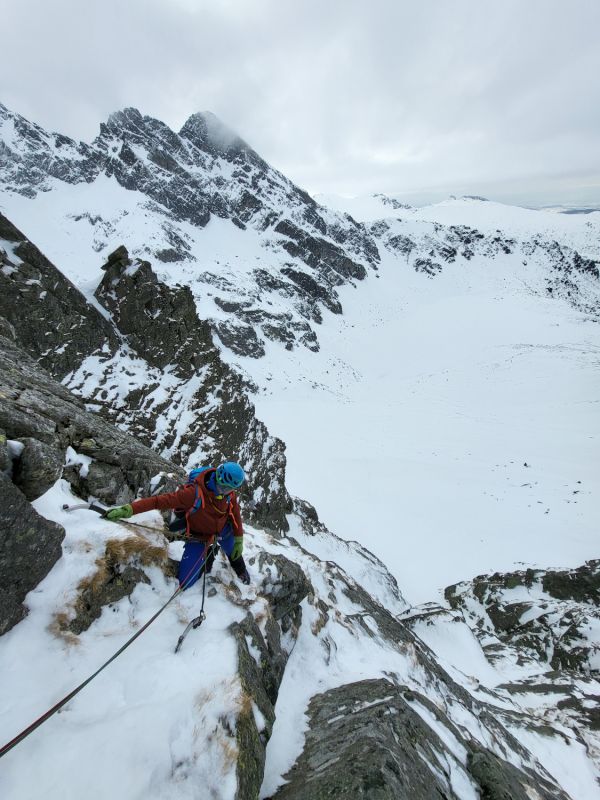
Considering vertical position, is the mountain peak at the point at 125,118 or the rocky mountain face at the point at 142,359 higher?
the mountain peak at the point at 125,118

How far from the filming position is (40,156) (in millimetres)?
89938

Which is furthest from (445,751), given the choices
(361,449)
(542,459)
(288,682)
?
(542,459)

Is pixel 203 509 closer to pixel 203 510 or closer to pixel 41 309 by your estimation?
pixel 203 510

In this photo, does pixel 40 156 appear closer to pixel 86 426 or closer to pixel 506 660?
pixel 86 426

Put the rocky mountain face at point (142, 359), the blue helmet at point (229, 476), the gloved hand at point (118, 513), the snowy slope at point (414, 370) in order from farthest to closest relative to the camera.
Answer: the snowy slope at point (414, 370)
the rocky mountain face at point (142, 359)
the blue helmet at point (229, 476)
the gloved hand at point (118, 513)

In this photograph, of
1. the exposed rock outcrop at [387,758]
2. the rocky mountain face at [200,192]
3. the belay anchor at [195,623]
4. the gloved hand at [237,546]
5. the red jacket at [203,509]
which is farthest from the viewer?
the rocky mountain face at [200,192]

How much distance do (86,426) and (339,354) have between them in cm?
6110

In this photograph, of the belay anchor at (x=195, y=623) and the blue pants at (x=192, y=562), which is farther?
the blue pants at (x=192, y=562)

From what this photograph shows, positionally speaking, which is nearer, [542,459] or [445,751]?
[445,751]

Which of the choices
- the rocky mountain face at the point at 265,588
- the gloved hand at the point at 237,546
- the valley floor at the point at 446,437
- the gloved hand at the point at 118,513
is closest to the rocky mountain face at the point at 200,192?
the valley floor at the point at 446,437

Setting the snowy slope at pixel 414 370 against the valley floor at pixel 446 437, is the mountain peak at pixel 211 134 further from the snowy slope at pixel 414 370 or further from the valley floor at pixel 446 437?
the valley floor at pixel 446 437

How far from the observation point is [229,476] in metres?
5.19

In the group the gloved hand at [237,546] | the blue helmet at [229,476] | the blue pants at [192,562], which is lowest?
the blue pants at [192,562]

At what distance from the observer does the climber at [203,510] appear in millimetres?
5215
